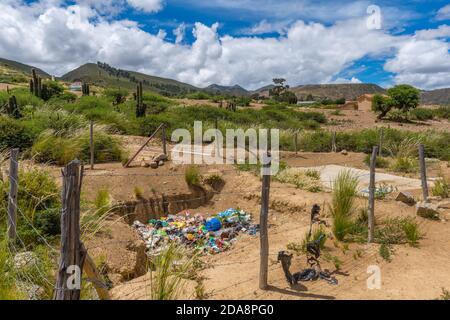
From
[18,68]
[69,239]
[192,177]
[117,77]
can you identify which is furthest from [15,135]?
[18,68]

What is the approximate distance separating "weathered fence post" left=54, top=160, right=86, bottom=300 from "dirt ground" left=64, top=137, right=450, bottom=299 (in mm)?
1351

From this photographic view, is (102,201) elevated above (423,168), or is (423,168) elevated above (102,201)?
(423,168)

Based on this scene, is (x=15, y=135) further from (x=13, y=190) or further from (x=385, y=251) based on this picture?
(x=385, y=251)

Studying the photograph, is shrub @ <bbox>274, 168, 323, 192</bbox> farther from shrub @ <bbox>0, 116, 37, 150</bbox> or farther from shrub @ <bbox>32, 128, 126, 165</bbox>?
shrub @ <bbox>0, 116, 37, 150</bbox>

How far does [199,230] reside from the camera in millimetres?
7574

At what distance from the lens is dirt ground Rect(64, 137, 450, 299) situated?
4328 millimetres

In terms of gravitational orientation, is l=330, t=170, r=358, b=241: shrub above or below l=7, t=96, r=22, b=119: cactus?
below

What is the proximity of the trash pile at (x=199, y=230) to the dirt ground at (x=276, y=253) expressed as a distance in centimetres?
32

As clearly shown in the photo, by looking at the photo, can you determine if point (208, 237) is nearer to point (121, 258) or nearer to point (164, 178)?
point (121, 258)

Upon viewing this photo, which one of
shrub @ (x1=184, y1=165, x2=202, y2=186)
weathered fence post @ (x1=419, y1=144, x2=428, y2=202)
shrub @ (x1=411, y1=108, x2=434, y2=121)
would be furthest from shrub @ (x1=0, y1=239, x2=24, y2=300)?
shrub @ (x1=411, y1=108, x2=434, y2=121)

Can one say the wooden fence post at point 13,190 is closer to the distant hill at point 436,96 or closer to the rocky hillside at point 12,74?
the rocky hillside at point 12,74

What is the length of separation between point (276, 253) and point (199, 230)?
7.54 feet

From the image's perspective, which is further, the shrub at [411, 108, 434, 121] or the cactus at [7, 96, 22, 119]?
the shrub at [411, 108, 434, 121]
